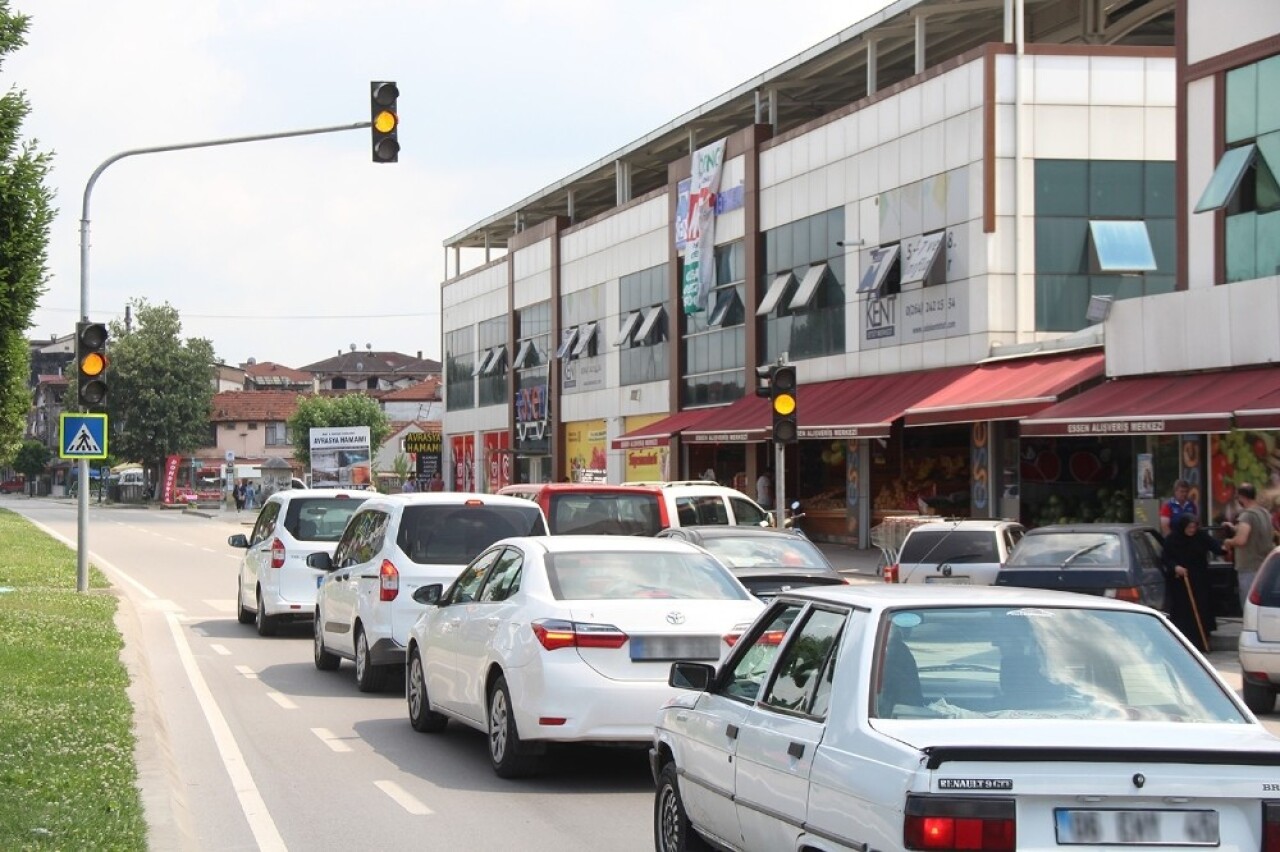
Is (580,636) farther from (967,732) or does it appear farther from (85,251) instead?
(85,251)

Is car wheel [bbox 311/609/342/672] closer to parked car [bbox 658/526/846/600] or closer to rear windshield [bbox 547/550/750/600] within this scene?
parked car [bbox 658/526/846/600]

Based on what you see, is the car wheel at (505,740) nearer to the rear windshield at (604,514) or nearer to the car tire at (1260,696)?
the car tire at (1260,696)

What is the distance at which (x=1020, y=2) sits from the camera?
3353cm

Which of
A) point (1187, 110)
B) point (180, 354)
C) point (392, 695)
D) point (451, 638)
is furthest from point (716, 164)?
point (180, 354)

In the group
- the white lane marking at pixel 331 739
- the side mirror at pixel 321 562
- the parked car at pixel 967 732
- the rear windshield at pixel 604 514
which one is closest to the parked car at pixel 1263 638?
the white lane marking at pixel 331 739

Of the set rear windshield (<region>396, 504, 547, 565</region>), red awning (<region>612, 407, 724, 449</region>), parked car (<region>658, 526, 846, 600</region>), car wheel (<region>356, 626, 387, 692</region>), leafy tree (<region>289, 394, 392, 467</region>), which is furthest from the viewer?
leafy tree (<region>289, 394, 392, 467</region>)

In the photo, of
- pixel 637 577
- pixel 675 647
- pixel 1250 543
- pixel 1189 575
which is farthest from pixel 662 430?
pixel 675 647

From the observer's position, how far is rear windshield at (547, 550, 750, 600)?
10.7 metres

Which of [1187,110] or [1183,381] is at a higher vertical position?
[1187,110]

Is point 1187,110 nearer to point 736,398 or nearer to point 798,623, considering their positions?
point 736,398

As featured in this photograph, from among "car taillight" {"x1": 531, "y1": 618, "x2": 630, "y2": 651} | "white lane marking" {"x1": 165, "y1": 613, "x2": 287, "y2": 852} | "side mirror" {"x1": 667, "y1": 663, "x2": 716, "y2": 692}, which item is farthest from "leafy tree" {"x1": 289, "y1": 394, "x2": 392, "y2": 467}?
"side mirror" {"x1": 667, "y1": 663, "x2": 716, "y2": 692}

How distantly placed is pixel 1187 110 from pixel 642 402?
27521 mm

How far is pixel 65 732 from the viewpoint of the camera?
1047 centimetres

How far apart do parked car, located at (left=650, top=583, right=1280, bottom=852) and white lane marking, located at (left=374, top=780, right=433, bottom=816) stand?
8.75 feet
